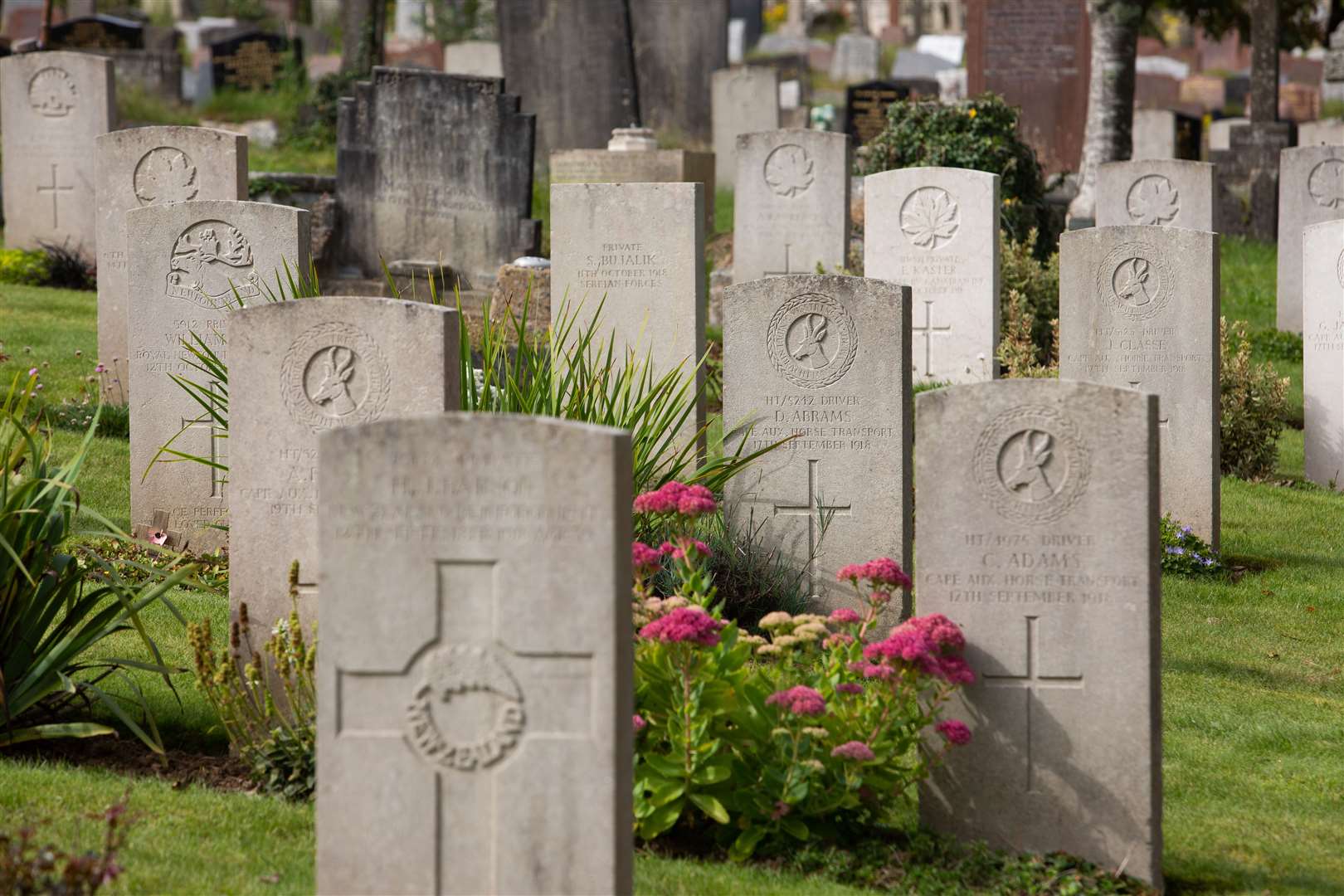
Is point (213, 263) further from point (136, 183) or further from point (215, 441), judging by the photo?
point (136, 183)

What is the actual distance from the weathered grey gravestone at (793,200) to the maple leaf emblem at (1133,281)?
→ 491 cm

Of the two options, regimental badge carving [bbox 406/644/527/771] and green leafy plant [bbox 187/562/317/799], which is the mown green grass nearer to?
green leafy plant [bbox 187/562/317/799]

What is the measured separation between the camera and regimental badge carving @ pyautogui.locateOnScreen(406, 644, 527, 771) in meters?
3.64

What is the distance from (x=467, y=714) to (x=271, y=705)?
56.6 inches

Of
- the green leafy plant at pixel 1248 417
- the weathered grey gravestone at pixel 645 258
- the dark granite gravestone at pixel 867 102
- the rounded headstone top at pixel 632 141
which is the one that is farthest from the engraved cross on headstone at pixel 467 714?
→ the dark granite gravestone at pixel 867 102

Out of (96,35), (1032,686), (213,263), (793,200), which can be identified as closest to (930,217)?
(793,200)

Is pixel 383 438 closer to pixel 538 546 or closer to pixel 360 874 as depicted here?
pixel 538 546

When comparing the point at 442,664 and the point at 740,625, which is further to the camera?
the point at 740,625

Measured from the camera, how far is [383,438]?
366 centimetres

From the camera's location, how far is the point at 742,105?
22656 millimetres

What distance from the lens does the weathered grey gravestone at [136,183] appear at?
9.59 meters

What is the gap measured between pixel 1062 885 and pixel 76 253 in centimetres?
1104

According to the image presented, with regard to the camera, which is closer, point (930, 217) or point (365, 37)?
point (930, 217)

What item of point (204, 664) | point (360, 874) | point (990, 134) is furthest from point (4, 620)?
point (990, 134)
